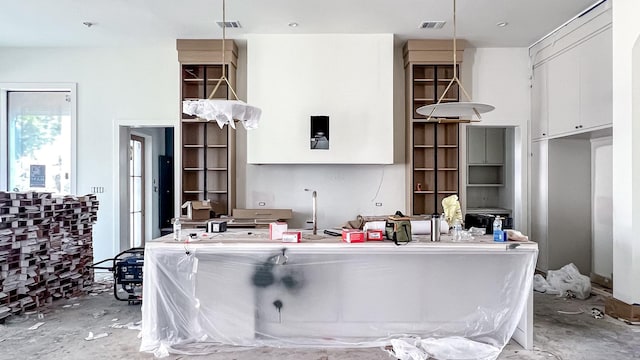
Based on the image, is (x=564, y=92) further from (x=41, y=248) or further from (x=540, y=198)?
(x=41, y=248)

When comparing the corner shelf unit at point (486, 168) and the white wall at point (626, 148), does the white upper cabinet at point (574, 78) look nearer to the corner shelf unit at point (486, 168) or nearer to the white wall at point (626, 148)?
the white wall at point (626, 148)

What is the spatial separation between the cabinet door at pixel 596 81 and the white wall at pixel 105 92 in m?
5.12

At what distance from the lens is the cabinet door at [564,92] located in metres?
4.69

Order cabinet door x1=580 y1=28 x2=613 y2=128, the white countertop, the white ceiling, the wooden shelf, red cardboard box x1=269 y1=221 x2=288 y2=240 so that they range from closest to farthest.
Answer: the white countertop, red cardboard box x1=269 y1=221 x2=288 y2=240, cabinet door x1=580 y1=28 x2=613 y2=128, the white ceiling, the wooden shelf

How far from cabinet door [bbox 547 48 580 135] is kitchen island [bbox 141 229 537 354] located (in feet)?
8.78

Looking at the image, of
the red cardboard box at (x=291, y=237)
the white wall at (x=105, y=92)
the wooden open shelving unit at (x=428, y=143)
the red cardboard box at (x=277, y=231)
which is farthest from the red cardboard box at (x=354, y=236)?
the white wall at (x=105, y=92)

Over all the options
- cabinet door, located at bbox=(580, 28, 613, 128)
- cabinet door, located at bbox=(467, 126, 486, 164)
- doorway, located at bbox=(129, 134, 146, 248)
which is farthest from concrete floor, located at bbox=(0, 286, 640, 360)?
cabinet door, located at bbox=(467, 126, 486, 164)

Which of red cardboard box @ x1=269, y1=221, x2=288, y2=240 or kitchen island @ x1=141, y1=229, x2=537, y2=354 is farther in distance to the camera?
red cardboard box @ x1=269, y1=221, x2=288, y2=240

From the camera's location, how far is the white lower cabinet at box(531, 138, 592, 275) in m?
5.10

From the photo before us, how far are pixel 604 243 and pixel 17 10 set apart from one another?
23.6 feet

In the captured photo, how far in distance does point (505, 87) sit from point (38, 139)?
678cm

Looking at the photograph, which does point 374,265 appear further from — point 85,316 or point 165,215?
point 165,215

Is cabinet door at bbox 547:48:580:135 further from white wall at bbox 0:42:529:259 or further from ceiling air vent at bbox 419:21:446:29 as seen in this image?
ceiling air vent at bbox 419:21:446:29

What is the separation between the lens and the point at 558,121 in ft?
16.5
